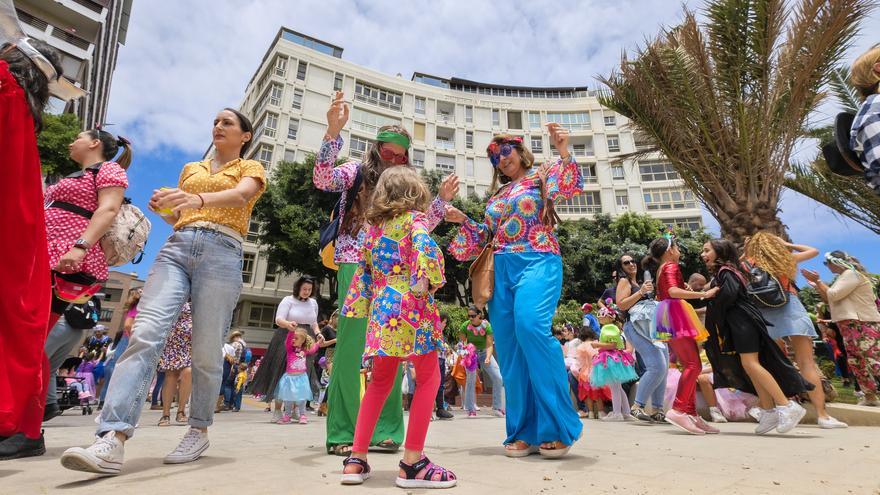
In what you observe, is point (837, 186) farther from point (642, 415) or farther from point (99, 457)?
point (99, 457)

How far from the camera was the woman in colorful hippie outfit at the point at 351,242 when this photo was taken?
3.31m

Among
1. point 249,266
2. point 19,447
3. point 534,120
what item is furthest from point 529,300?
point 534,120

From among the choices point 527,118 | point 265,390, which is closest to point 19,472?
point 265,390

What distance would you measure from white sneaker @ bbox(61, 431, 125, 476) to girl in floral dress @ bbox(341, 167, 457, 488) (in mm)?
1159

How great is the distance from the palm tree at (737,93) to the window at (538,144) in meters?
37.6

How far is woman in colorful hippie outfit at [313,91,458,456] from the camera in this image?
3314mm

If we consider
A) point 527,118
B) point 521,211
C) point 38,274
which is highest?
point 527,118

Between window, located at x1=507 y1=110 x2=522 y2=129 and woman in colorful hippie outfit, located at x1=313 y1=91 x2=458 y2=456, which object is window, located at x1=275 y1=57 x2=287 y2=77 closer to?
window, located at x1=507 y1=110 x2=522 y2=129

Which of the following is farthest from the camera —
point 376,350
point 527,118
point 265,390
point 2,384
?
point 527,118

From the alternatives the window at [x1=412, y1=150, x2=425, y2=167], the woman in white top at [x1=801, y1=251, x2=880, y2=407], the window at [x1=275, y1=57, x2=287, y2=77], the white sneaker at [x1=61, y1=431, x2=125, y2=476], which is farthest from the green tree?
the window at [x1=412, y1=150, x2=425, y2=167]

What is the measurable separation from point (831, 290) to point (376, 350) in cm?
727

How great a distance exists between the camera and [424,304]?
2668mm

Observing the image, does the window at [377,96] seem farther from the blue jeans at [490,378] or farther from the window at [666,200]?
the blue jeans at [490,378]

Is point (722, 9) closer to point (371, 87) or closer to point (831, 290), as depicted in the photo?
point (831, 290)
